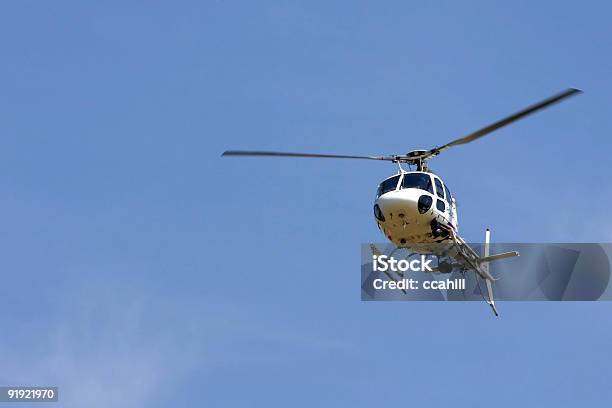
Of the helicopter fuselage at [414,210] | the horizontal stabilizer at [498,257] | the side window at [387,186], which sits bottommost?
the horizontal stabilizer at [498,257]

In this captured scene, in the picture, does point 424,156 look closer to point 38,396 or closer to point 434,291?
point 434,291

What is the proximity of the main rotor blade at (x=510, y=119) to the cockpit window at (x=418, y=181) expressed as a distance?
1.00 m

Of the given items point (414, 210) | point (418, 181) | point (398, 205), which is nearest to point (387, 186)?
point (418, 181)

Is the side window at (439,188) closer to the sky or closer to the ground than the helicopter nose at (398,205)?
closer to the sky

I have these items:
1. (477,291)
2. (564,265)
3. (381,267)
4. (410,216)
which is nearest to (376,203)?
(410,216)

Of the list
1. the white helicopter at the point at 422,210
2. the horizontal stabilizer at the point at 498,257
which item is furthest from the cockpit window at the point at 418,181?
the horizontal stabilizer at the point at 498,257

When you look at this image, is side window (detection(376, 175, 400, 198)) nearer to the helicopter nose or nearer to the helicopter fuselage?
the helicopter fuselage

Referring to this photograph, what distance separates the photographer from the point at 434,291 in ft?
132

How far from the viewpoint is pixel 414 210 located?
1344 inches

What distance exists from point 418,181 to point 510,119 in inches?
148

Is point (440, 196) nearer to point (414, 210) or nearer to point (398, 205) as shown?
point (414, 210)

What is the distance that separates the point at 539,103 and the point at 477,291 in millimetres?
9807

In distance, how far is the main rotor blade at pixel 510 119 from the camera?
3022 cm

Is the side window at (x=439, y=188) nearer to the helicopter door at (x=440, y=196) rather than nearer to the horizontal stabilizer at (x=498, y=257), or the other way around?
the helicopter door at (x=440, y=196)
